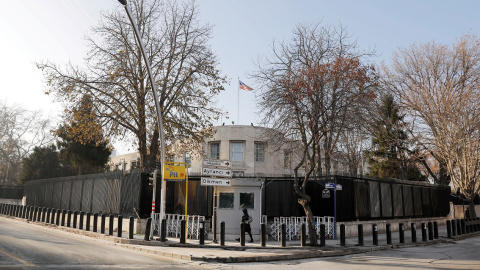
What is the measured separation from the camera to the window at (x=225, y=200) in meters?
16.8

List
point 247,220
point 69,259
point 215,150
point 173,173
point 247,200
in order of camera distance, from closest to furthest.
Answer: point 69,259 → point 247,220 → point 173,173 → point 247,200 → point 215,150

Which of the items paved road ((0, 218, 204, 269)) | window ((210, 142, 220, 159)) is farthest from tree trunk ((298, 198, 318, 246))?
window ((210, 142, 220, 159))

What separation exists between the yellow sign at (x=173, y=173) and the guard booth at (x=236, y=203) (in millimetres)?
1799

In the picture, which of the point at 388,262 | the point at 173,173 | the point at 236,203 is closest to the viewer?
the point at 388,262

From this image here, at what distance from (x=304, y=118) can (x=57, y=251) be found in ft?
38.8

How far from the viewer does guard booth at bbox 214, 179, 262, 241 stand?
16781mm

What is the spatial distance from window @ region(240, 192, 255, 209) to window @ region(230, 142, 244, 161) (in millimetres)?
29541

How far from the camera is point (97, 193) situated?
2383 cm

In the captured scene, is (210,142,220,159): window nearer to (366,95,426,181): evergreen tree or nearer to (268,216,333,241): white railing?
(366,95,426,181): evergreen tree

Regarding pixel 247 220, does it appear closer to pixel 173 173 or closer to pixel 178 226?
pixel 173 173

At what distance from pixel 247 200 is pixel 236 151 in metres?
29.8

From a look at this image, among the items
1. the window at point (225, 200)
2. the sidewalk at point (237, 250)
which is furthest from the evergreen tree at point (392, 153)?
the window at point (225, 200)

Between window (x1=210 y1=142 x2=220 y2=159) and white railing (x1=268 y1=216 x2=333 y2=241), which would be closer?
white railing (x1=268 y1=216 x2=333 y2=241)

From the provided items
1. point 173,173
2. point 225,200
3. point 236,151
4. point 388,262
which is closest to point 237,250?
point 225,200
